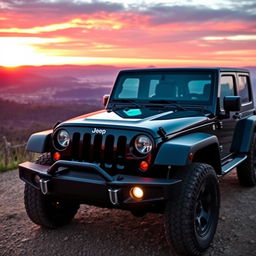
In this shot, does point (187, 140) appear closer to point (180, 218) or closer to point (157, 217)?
point (180, 218)

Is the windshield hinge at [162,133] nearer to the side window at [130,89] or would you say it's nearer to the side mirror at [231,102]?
the side mirror at [231,102]

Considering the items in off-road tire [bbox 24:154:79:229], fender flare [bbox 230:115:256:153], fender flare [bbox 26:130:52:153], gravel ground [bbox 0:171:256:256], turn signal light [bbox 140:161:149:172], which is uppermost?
fender flare [bbox 26:130:52:153]

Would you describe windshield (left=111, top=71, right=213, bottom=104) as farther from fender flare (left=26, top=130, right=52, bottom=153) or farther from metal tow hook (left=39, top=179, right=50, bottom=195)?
metal tow hook (left=39, top=179, right=50, bottom=195)

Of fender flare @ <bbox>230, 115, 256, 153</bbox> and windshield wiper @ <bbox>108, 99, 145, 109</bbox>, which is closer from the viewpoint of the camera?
windshield wiper @ <bbox>108, 99, 145, 109</bbox>

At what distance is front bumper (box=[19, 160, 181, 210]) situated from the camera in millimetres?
3604

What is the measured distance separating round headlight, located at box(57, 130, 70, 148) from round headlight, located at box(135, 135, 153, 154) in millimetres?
794

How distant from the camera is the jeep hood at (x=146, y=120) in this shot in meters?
3.94

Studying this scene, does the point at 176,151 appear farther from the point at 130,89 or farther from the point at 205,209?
the point at 130,89

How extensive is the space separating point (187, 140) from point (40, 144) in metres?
1.57

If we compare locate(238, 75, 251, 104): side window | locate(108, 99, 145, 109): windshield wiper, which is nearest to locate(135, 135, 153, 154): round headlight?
locate(108, 99, 145, 109): windshield wiper

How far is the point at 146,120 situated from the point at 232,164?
1755 mm

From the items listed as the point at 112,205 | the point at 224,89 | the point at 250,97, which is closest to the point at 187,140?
the point at 112,205

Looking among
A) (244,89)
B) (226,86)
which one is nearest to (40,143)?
(226,86)

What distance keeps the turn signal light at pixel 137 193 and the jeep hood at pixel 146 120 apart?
527 millimetres
